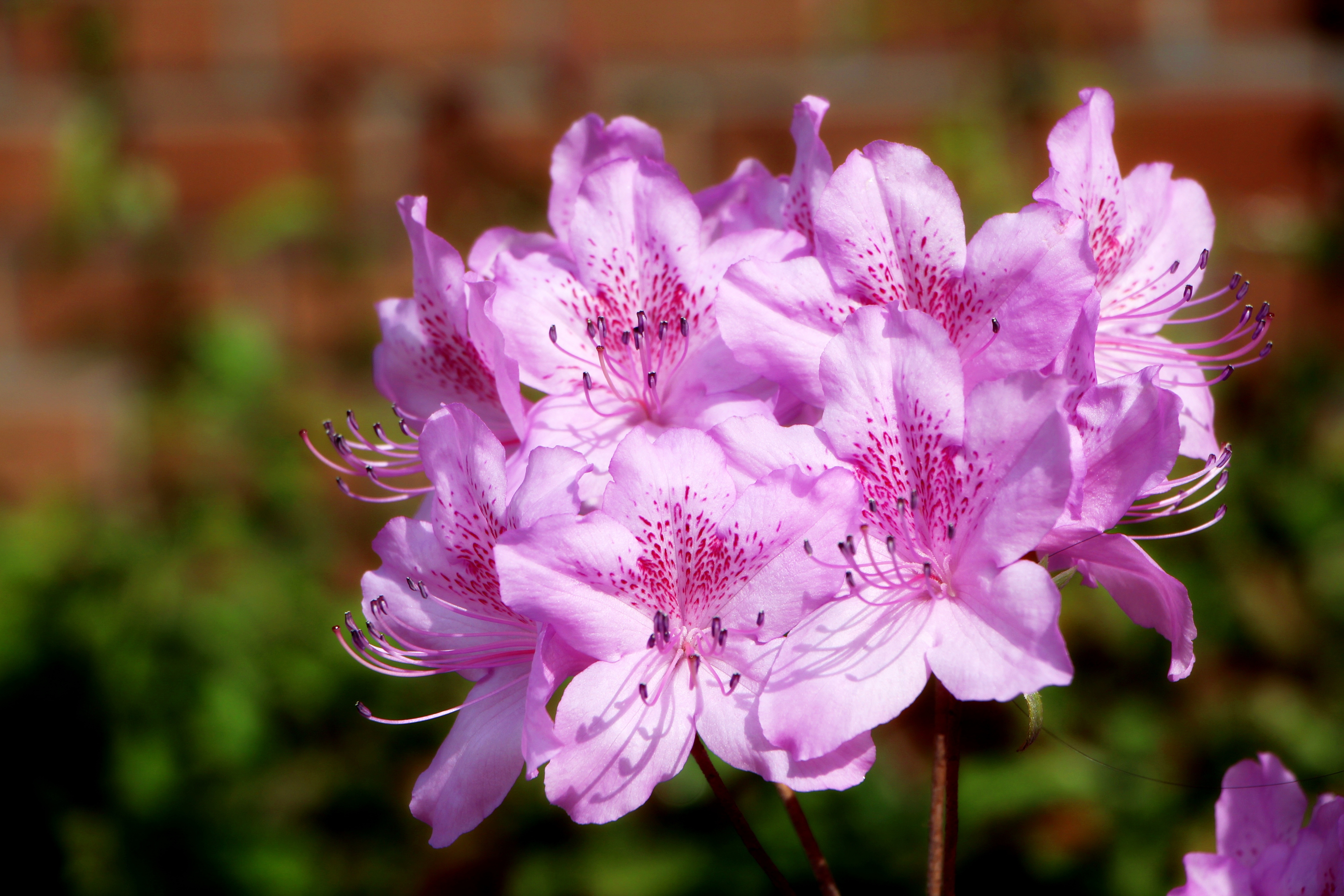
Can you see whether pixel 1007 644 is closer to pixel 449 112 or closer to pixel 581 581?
pixel 581 581

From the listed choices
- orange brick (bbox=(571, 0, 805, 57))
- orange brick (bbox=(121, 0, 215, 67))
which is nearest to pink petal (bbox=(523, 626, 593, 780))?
orange brick (bbox=(571, 0, 805, 57))

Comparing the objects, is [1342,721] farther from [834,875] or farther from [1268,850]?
[1268,850]

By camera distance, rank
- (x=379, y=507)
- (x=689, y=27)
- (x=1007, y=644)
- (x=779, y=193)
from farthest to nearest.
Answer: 1. (x=689, y=27)
2. (x=379, y=507)
3. (x=779, y=193)
4. (x=1007, y=644)

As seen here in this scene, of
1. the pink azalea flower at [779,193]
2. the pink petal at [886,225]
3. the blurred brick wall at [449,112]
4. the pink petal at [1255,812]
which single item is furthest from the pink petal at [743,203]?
the blurred brick wall at [449,112]

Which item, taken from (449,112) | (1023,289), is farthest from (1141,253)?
(449,112)

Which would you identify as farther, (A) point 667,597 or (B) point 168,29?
(B) point 168,29

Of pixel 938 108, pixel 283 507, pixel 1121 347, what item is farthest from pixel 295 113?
pixel 1121 347
